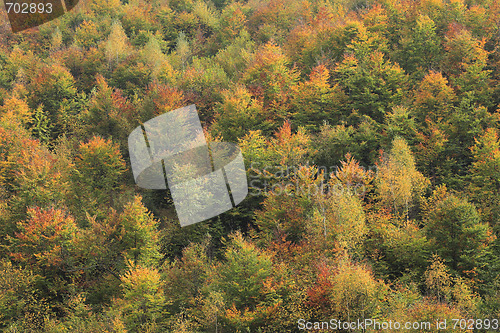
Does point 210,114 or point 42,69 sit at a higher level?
point 42,69

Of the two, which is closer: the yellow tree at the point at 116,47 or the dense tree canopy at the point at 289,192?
the dense tree canopy at the point at 289,192

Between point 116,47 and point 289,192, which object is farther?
point 116,47

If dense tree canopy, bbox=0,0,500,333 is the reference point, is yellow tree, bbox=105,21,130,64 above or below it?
above

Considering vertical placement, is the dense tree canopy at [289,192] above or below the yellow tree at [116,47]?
below

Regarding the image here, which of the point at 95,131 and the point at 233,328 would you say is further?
the point at 95,131

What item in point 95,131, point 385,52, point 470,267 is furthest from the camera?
point 385,52

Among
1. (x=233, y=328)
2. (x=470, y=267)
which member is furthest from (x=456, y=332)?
(x=233, y=328)

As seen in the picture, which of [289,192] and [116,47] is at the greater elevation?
[116,47]

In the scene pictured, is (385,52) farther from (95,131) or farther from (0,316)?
(0,316)

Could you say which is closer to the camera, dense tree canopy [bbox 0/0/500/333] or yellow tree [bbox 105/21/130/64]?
dense tree canopy [bbox 0/0/500/333]

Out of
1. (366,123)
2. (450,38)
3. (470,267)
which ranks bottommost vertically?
Result: (470,267)

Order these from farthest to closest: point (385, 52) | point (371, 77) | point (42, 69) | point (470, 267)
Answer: point (42, 69)
point (385, 52)
point (371, 77)
point (470, 267)
